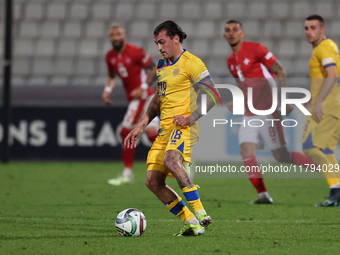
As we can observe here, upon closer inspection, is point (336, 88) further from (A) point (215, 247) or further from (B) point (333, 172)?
(A) point (215, 247)

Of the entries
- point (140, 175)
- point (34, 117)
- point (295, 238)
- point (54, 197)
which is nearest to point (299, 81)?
point (140, 175)

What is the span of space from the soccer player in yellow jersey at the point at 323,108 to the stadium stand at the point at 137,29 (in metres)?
6.62

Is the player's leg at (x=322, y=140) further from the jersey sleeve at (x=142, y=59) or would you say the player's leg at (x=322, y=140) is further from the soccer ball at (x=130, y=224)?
the jersey sleeve at (x=142, y=59)

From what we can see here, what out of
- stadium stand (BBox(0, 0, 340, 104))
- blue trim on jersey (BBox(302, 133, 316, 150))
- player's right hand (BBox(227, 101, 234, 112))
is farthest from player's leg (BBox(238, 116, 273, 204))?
stadium stand (BBox(0, 0, 340, 104))

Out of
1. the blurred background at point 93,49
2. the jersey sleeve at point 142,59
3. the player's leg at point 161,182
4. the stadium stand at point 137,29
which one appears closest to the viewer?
the player's leg at point 161,182

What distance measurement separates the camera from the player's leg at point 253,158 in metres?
6.16

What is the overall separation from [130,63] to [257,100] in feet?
8.75

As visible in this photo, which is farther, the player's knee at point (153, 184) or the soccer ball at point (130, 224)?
the player's knee at point (153, 184)

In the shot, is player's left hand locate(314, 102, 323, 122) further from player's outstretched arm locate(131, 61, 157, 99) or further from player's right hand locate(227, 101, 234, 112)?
player's outstretched arm locate(131, 61, 157, 99)

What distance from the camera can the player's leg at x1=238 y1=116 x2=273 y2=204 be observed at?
20.2ft

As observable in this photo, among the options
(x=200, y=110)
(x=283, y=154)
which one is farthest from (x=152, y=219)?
(x=283, y=154)

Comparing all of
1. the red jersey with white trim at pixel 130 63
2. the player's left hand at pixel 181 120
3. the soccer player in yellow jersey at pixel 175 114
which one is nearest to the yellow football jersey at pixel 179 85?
the soccer player in yellow jersey at pixel 175 114

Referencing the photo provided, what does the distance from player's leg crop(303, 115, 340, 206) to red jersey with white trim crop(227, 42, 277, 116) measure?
58cm

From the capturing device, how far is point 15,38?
544 inches
